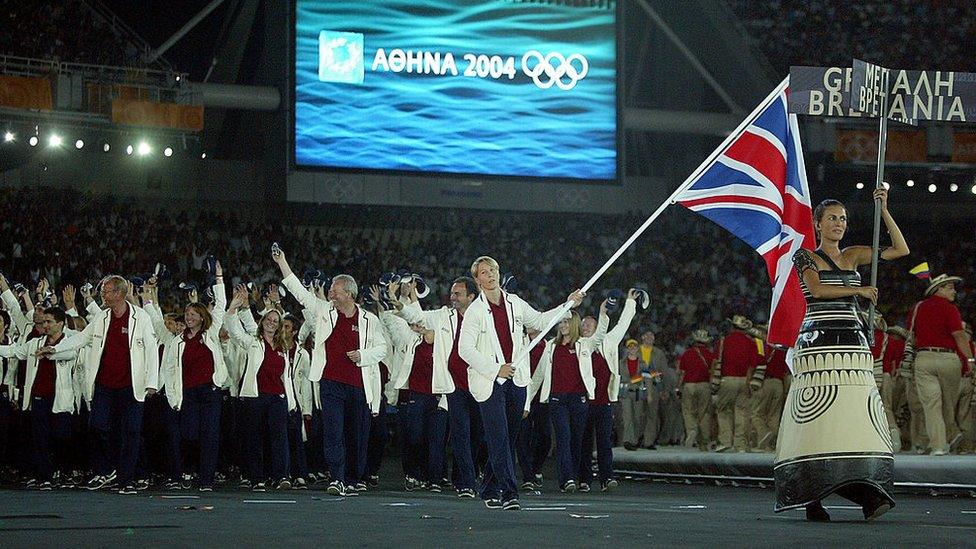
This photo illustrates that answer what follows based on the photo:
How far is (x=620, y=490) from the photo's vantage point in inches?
674

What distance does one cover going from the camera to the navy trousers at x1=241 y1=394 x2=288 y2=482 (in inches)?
637

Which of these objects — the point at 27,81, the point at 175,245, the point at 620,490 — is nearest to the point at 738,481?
the point at 620,490

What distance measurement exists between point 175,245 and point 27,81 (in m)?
6.33

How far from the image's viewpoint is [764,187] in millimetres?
11852

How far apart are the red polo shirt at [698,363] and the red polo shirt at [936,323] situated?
6.51 m

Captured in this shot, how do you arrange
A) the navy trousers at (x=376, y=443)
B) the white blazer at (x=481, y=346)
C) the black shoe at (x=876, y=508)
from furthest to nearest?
the navy trousers at (x=376, y=443) → the white blazer at (x=481, y=346) → the black shoe at (x=876, y=508)

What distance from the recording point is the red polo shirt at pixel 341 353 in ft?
46.6

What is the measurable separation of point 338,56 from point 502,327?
2231cm

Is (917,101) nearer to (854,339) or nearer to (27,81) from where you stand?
(854,339)

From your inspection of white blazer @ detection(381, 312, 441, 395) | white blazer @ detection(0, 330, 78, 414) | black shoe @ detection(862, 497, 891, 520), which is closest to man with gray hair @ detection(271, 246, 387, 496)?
white blazer @ detection(381, 312, 441, 395)

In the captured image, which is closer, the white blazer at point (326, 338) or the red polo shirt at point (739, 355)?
the white blazer at point (326, 338)

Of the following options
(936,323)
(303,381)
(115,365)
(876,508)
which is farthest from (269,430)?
(876,508)

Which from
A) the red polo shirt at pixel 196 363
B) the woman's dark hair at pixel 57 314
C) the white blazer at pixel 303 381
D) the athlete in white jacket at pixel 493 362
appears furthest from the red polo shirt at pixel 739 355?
the athlete in white jacket at pixel 493 362

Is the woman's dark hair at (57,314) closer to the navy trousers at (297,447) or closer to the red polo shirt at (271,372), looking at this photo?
the red polo shirt at (271,372)
